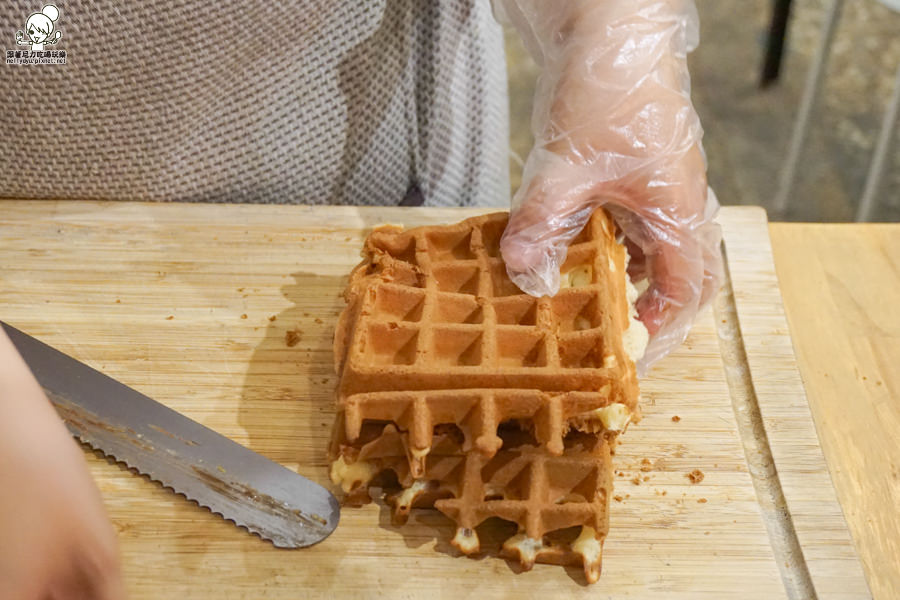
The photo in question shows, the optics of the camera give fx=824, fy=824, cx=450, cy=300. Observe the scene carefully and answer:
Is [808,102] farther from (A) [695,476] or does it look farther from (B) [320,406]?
(B) [320,406]

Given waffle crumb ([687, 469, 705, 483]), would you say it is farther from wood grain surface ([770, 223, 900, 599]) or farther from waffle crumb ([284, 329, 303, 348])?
waffle crumb ([284, 329, 303, 348])

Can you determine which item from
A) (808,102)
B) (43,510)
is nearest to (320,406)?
(43,510)

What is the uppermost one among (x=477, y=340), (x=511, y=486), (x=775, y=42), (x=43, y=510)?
(x=43, y=510)

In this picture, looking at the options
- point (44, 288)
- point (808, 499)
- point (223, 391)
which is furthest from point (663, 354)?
point (44, 288)

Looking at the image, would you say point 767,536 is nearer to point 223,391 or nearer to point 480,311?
point 480,311

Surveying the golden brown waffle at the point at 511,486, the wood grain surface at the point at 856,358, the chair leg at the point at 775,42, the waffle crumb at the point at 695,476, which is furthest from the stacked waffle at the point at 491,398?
the chair leg at the point at 775,42

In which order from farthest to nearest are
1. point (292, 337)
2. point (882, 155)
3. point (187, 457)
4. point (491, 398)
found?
point (882, 155)
point (292, 337)
point (187, 457)
point (491, 398)
